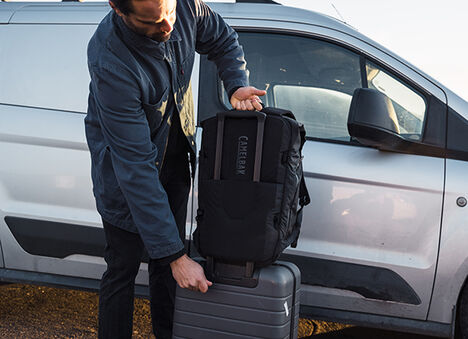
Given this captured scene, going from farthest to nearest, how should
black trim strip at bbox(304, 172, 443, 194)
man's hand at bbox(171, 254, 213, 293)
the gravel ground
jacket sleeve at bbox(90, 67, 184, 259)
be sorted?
the gravel ground
black trim strip at bbox(304, 172, 443, 194)
man's hand at bbox(171, 254, 213, 293)
jacket sleeve at bbox(90, 67, 184, 259)

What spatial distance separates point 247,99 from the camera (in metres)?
2.16

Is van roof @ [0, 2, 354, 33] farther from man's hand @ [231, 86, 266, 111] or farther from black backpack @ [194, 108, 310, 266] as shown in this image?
black backpack @ [194, 108, 310, 266]

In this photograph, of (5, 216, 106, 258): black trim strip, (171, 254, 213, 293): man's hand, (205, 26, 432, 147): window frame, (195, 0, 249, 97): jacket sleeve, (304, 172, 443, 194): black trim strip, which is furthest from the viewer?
(5, 216, 106, 258): black trim strip

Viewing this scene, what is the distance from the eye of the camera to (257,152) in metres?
1.99

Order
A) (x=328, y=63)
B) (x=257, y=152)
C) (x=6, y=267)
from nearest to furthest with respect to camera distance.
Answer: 1. (x=257, y=152)
2. (x=328, y=63)
3. (x=6, y=267)

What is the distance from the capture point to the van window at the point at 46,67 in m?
2.88

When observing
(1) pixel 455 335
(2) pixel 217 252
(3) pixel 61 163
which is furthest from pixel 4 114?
(1) pixel 455 335

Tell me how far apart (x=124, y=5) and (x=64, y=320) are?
2152 millimetres

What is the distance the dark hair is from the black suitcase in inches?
38.4

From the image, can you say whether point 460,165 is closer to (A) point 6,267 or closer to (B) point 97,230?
(B) point 97,230

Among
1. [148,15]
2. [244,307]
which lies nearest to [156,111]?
[148,15]

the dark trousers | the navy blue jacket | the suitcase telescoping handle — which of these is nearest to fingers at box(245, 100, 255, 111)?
the suitcase telescoping handle

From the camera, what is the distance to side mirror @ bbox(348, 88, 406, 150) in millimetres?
2402

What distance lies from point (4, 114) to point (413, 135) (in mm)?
2082
